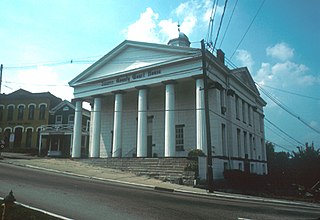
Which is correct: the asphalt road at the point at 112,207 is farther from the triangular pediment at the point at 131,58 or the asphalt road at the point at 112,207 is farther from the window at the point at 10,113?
the window at the point at 10,113

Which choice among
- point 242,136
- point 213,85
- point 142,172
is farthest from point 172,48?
point 242,136

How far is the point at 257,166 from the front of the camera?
1495 inches

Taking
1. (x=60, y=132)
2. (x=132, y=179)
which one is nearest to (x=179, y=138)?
(x=132, y=179)

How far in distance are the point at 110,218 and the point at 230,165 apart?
21147 millimetres

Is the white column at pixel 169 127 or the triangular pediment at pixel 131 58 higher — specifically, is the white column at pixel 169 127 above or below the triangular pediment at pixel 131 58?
below

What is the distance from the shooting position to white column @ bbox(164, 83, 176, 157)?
966 inches

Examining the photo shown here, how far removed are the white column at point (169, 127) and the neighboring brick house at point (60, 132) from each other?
20.2 m

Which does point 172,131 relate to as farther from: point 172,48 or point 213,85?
point 172,48

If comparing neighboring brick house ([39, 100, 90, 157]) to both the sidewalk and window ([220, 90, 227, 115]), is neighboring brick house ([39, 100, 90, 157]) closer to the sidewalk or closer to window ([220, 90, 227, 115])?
the sidewalk

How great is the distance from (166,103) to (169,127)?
2.32 metres

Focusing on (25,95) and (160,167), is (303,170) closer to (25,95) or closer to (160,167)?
(160,167)

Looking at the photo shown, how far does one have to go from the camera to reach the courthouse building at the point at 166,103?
25.7m

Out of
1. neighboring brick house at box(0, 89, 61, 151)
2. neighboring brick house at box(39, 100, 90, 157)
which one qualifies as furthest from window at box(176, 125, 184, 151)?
neighboring brick house at box(0, 89, 61, 151)

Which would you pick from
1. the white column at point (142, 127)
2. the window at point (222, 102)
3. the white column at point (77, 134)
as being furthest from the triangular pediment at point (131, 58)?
the window at point (222, 102)
